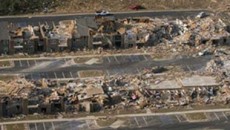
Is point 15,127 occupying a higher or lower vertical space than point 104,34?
lower

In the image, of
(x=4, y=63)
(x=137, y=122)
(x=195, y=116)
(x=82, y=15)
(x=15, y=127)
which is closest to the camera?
(x=15, y=127)

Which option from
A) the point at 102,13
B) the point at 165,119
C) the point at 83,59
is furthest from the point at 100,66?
the point at 165,119

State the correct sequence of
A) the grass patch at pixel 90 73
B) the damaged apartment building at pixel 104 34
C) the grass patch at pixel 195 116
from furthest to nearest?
the damaged apartment building at pixel 104 34
the grass patch at pixel 90 73
the grass patch at pixel 195 116

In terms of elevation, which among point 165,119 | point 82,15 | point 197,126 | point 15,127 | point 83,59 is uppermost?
point 82,15

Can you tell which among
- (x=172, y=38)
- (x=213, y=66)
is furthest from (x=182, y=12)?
(x=213, y=66)

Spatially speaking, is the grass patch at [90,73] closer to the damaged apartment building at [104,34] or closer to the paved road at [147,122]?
the damaged apartment building at [104,34]

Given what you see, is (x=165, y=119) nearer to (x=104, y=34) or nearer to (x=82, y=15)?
(x=104, y=34)

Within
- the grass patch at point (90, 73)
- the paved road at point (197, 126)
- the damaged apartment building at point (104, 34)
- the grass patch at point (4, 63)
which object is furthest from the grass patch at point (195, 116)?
the grass patch at point (4, 63)

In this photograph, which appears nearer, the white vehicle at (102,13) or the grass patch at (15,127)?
the grass patch at (15,127)
